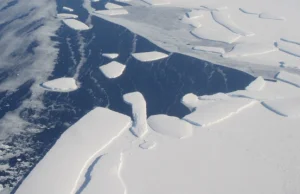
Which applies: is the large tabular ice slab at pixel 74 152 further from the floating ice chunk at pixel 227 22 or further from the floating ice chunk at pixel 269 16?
the floating ice chunk at pixel 269 16

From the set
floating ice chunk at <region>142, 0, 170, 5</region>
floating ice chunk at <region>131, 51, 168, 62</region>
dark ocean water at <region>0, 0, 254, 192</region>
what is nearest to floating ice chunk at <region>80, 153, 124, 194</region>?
dark ocean water at <region>0, 0, 254, 192</region>

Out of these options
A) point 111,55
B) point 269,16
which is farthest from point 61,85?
point 269,16

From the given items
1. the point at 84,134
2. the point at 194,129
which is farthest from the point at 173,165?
the point at 84,134

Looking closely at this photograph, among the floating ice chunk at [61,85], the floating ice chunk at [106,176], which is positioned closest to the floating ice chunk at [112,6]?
the floating ice chunk at [61,85]

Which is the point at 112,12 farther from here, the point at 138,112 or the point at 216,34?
the point at 138,112

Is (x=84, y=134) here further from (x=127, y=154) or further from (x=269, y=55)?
(x=269, y=55)

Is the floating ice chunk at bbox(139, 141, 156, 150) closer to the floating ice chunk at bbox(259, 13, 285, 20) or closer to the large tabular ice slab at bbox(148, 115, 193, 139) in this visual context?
the large tabular ice slab at bbox(148, 115, 193, 139)
